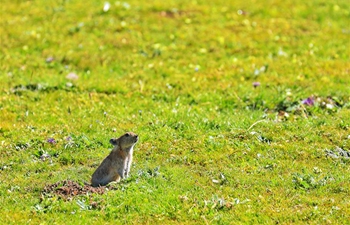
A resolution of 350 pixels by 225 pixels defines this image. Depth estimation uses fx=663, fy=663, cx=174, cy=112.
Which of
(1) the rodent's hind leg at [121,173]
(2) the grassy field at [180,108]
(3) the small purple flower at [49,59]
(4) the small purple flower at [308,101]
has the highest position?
(1) the rodent's hind leg at [121,173]

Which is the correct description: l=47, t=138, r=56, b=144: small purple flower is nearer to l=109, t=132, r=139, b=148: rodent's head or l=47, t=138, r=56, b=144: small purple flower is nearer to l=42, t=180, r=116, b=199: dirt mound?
l=42, t=180, r=116, b=199: dirt mound

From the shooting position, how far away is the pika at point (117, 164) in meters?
13.9

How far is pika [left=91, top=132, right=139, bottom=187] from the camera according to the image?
13898 mm

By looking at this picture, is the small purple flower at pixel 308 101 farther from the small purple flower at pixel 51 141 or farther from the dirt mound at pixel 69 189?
the dirt mound at pixel 69 189

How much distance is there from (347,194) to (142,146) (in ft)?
16.8

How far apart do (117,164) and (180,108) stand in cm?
576

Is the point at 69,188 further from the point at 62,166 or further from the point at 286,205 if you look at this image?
the point at 286,205

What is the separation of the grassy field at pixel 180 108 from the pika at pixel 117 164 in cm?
30

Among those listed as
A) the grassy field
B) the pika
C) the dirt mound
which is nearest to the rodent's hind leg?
the pika

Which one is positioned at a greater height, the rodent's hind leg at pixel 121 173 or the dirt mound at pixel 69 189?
the rodent's hind leg at pixel 121 173

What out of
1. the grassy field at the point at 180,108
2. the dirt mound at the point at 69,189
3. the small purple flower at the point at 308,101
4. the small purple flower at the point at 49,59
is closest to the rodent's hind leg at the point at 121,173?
the grassy field at the point at 180,108

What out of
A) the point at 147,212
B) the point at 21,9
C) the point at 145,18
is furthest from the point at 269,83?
the point at 21,9

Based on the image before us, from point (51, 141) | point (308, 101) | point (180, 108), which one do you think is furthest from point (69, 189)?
point (308, 101)

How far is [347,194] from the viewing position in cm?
1385
